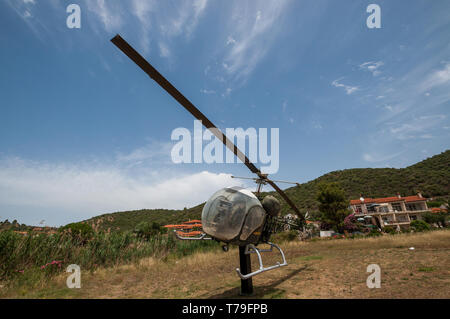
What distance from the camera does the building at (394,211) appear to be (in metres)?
48.5

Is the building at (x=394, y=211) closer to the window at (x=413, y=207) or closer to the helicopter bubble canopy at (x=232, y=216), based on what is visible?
the window at (x=413, y=207)

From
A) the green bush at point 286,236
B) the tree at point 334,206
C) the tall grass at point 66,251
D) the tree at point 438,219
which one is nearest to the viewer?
the tall grass at point 66,251

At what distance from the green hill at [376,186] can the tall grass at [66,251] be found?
45.1 m

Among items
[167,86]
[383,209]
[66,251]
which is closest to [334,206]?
[383,209]

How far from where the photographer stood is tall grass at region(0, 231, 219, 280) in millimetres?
10070

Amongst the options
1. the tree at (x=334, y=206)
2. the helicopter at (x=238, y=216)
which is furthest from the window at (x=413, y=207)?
the helicopter at (x=238, y=216)

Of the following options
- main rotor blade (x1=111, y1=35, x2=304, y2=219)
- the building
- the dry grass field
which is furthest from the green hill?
main rotor blade (x1=111, y1=35, x2=304, y2=219)

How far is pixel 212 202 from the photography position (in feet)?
18.9

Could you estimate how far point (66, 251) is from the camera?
39.5 feet

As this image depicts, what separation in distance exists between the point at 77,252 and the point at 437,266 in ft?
61.4

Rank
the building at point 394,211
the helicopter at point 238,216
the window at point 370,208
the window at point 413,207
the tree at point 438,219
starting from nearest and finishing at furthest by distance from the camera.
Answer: the helicopter at point 238,216 < the tree at point 438,219 < the building at point 394,211 < the window at point 413,207 < the window at point 370,208

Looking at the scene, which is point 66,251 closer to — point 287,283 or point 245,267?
point 245,267
